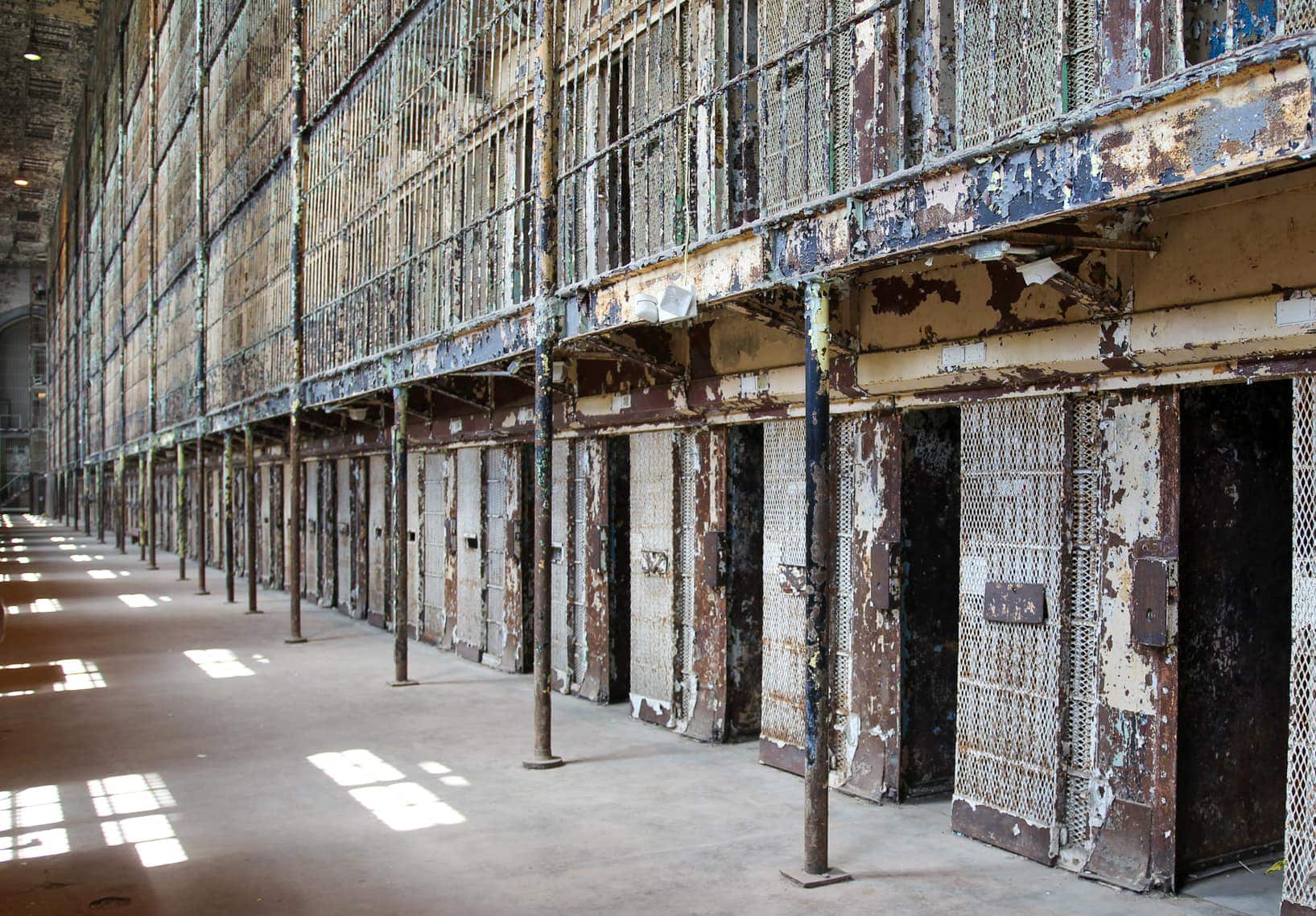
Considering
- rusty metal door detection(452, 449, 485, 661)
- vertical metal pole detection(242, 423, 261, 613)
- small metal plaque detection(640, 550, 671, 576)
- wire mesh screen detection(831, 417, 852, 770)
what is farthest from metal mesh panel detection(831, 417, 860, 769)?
vertical metal pole detection(242, 423, 261, 613)

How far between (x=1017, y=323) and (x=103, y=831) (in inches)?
223

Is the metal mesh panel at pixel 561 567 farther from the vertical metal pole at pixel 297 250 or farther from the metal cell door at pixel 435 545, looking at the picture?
the vertical metal pole at pixel 297 250

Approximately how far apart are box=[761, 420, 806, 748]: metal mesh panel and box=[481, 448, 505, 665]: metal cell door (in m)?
4.52

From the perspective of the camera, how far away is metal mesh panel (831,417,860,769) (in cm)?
707

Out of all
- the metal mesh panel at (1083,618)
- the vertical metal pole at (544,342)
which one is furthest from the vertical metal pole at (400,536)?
the metal mesh panel at (1083,618)

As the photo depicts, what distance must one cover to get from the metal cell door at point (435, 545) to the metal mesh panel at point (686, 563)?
5364mm

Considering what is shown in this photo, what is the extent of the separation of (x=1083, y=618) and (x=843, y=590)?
1.81 meters

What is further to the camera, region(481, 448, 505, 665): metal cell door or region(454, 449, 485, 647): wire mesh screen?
region(454, 449, 485, 647): wire mesh screen

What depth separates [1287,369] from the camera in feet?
15.3

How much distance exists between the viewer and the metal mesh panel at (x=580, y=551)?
10.4 meters

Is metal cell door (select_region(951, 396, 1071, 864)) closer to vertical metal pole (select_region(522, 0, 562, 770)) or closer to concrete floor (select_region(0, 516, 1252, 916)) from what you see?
concrete floor (select_region(0, 516, 1252, 916))

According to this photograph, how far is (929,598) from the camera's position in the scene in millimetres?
6859

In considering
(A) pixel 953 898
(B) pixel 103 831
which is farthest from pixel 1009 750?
(B) pixel 103 831

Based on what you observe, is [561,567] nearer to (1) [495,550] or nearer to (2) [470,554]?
(1) [495,550]
